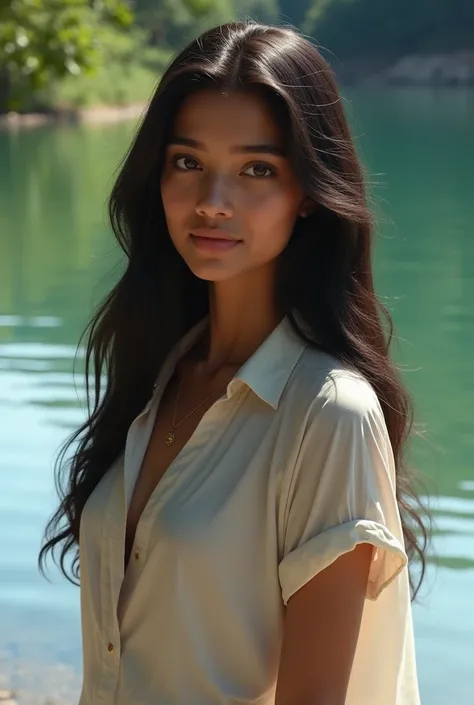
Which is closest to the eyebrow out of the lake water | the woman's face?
the woman's face

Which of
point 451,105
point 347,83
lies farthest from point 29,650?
point 347,83

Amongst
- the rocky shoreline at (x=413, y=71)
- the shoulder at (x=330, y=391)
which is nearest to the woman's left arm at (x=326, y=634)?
the shoulder at (x=330, y=391)

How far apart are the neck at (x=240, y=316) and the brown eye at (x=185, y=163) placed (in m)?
0.15

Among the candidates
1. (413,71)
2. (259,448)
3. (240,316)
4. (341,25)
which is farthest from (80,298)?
(341,25)

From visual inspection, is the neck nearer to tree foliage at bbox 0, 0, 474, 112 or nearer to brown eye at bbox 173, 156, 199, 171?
brown eye at bbox 173, 156, 199, 171

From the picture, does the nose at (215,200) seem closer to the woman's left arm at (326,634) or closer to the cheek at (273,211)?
the cheek at (273,211)

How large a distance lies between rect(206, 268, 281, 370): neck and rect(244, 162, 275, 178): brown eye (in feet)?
0.44

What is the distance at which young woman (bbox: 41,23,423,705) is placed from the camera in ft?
4.30

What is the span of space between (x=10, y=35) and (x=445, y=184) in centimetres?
1404

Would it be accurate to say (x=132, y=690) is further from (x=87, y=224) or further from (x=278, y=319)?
(x=87, y=224)

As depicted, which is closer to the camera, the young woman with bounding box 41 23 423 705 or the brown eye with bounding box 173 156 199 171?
the young woman with bounding box 41 23 423 705

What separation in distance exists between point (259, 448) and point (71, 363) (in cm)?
601

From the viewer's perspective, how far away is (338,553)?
1.28 meters

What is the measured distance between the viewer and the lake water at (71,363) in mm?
3754
